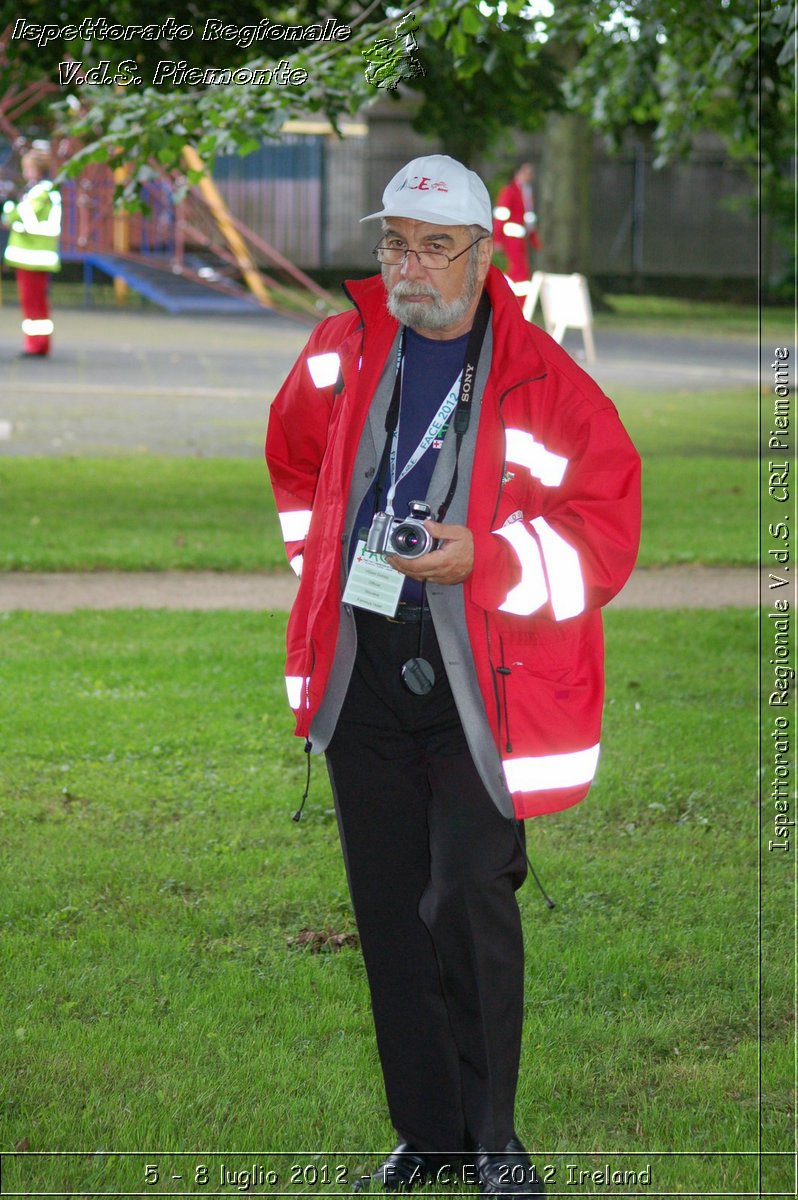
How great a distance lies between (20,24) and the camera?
31.2 feet

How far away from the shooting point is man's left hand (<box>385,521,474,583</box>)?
325cm

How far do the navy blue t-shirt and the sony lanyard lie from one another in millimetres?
10

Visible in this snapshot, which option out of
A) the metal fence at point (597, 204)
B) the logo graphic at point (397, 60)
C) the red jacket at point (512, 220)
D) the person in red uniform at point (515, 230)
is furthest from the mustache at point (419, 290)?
the metal fence at point (597, 204)

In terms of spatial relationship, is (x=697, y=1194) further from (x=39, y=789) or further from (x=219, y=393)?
(x=219, y=393)

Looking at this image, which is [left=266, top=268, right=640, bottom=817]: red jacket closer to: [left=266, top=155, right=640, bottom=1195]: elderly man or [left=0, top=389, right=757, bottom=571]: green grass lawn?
Answer: [left=266, top=155, right=640, bottom=1195]: elderly man

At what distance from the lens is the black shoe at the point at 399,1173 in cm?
372

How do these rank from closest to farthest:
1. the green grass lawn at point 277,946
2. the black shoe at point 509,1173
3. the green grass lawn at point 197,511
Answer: the black shoe at point 509,1173 < the green grass lawn at point 277,946 < the green grass lawn at point 197,511

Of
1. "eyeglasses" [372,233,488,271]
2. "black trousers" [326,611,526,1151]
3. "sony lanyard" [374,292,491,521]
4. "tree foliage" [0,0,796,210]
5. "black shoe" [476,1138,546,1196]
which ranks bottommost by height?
"black shoe" [476,1138,546,1196]

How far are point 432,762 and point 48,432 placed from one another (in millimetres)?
12421

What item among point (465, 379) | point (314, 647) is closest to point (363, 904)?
point (314, 647)

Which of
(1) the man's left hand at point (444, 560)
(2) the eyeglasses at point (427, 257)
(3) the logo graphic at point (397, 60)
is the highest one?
(3) the logo graphic at point (397, 60)

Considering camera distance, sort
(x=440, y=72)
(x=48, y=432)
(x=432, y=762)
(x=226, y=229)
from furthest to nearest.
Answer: (x=226, y=229), (x=48, y=432), (x=440, y=72), (x=432, y=762)

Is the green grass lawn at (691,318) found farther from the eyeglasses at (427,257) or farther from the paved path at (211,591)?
the eyeglasses at (427,257)

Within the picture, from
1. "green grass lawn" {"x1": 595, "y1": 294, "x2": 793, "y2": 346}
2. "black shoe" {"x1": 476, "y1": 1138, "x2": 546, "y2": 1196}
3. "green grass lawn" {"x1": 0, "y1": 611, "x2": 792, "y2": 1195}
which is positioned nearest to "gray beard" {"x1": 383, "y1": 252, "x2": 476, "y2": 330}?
"black shoe" {"x1": 476, "y1": 1138, "x2": 546, "y2": 1196}
